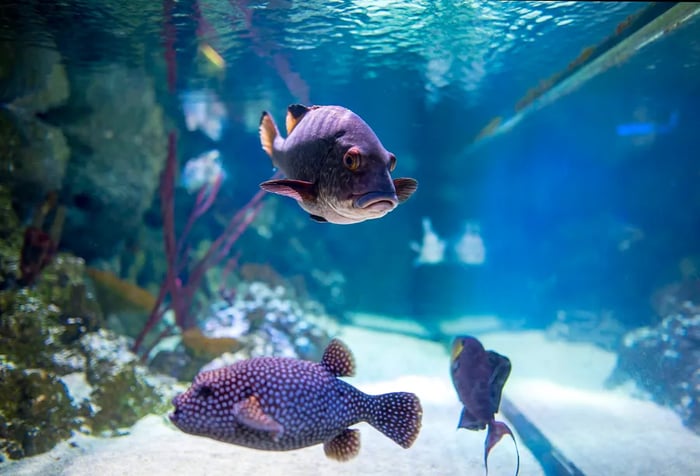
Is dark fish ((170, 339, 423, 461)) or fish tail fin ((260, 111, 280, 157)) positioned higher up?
fish tail fin ((260, 111, 280, 157))

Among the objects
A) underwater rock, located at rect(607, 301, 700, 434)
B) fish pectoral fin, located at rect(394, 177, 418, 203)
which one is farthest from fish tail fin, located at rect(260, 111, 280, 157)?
underwater rock, located at rect(607, 301, 700, 434)

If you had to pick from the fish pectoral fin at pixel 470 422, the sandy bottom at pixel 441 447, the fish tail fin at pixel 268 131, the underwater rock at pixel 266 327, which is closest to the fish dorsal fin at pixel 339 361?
the fish pectoral fin at pixel 470 422

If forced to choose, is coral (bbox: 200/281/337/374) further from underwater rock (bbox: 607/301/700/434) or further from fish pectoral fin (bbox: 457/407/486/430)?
underwater rock (bbox: 607/301/700/434)

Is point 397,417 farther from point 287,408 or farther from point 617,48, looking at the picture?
point 617,48

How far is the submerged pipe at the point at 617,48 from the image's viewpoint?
6543mm

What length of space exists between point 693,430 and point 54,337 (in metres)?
8.26

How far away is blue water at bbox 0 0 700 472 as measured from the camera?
25.0ft

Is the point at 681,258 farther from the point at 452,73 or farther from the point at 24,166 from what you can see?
the point at 24,166

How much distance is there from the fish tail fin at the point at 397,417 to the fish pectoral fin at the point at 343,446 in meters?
0.16

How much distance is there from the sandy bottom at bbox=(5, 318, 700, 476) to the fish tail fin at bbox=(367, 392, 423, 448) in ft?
4.40

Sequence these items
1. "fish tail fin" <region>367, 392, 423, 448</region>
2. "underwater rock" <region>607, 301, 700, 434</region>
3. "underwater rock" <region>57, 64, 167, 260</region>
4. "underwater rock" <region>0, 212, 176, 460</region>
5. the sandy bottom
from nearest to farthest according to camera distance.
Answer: "fish tail fin" <region>367, 392, 423, 448</region>, the sandy bottom, "underwater rock" <region>0, 212, 176, 460</region>, "underwater rock" <region>607, 301, 700, 434</region>, "underwater rock" <region>57, 64, 167, 260</region>

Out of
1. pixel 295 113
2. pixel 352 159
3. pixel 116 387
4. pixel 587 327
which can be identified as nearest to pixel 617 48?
pixel 295 113

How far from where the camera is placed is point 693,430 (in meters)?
4.96

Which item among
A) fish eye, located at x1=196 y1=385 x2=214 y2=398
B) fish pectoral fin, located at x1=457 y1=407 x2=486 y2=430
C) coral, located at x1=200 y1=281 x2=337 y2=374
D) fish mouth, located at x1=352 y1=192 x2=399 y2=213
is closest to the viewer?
fish mouth, located at x1=352 y1=192 x2=399 y2=213
